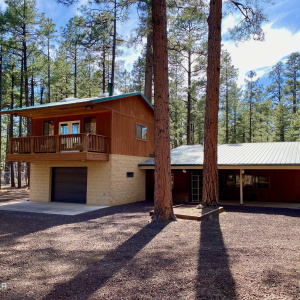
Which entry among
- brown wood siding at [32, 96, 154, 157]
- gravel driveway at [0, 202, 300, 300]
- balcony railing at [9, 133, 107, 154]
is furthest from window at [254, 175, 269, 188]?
balcony railing at [9, 133, 107, 154]

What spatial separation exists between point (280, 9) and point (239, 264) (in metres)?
11.2

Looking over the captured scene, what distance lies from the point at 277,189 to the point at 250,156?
2.65 meters

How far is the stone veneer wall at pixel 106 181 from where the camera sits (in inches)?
520

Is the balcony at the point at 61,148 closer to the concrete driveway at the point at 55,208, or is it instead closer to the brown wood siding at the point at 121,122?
the brown wood siding at the point at 121,122

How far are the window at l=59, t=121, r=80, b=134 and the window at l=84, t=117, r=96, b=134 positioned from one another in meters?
0.47

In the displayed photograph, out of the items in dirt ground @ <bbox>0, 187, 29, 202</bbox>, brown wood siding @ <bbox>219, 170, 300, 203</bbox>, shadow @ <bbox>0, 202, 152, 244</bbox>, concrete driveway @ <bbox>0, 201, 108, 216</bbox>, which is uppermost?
brown wood siding @ <bbox>219, 170, 300, 203</bbox>

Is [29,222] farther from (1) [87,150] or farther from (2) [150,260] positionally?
(2) [150,260]

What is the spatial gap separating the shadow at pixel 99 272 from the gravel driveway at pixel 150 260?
0.01m

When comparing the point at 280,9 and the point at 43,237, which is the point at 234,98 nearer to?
the point at 280,9

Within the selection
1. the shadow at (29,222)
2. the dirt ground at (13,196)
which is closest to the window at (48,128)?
the dirt ground at (13,196)

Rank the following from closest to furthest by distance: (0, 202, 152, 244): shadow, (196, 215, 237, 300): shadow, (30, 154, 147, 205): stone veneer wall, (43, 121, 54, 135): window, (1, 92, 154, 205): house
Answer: (196, 215, 237, 300): shadow → (0, 202, 152, 244): shadow → (1, 92, 154, 205): house → (30, 154, 147, 205): stone veneer wall → (43, 121, 54, 135): window

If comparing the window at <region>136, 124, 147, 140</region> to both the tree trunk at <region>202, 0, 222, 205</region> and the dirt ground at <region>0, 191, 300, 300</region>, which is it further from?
the dirt ground at <region>0, 191, 300, 300</region>

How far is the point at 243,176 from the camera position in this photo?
50.2 feet

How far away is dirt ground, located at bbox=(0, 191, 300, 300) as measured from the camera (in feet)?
11.6
